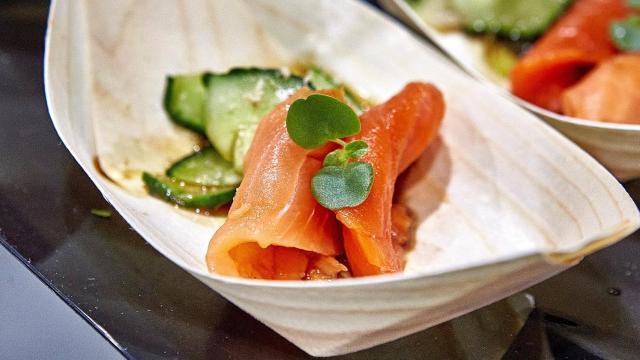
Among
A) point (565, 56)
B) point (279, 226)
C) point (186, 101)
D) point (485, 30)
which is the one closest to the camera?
point (279, 226)

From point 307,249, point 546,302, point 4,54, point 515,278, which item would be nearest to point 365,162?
point 307,249

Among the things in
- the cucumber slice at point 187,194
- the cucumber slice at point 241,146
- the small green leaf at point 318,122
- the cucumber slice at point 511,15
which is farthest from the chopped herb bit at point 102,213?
the cucumber slice at point 511,15

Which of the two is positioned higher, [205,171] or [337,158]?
[337,158]

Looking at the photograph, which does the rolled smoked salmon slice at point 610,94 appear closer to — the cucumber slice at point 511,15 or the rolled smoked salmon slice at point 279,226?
the cucumber slice at point 511,15

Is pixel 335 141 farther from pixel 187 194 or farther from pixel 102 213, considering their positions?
pixel 102 213

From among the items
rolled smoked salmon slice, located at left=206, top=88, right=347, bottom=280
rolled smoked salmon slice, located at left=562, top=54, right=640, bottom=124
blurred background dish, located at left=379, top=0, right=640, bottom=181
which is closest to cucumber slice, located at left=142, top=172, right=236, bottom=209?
rolled smoked salmon slice, located at left=206, top=88, right=347, bottom=280

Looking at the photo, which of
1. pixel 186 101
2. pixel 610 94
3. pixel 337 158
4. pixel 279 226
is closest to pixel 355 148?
pixel 337 158

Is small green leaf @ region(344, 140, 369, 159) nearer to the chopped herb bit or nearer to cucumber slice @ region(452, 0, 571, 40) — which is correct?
the chopped herb bit

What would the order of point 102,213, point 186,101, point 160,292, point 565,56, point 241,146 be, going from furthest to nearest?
1. point 565,56
2. point 186,101
3. point 241,146
4. point 102,213
5. point 160,292
